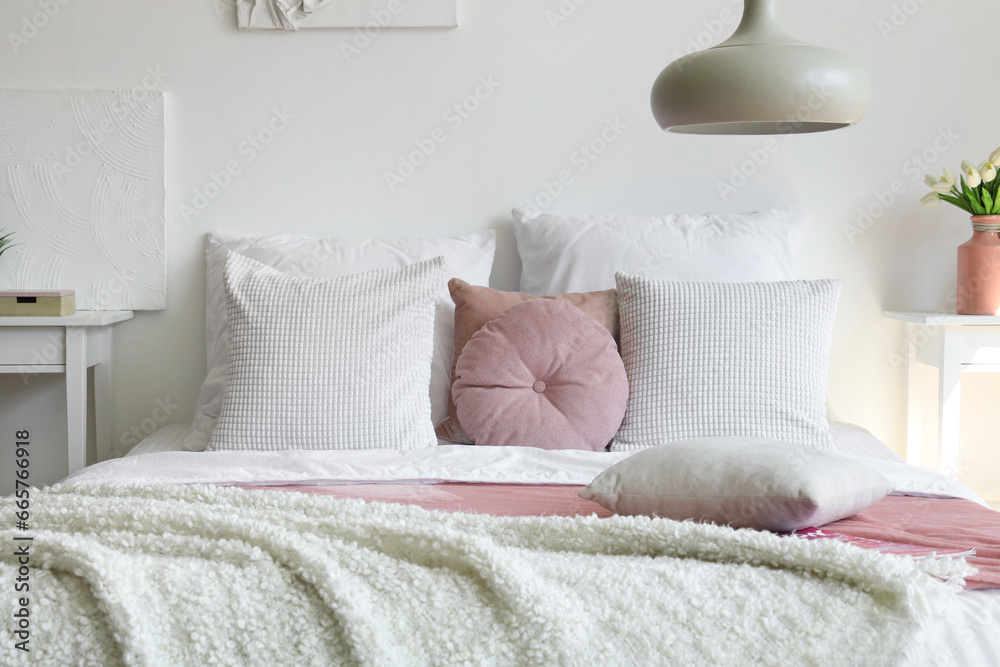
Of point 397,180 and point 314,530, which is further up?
point 397,180

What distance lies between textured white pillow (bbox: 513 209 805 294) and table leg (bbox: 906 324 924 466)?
0.46m

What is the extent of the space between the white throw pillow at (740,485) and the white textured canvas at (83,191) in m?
1.69

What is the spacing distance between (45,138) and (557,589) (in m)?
2.11

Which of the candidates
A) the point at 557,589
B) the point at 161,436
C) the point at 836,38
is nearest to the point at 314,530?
the point at 557,589

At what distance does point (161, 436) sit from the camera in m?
2.15

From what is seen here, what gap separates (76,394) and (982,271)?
7.52 feet

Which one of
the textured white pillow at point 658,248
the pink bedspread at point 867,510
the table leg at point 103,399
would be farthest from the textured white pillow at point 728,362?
Answer: the table leg at point 103,399

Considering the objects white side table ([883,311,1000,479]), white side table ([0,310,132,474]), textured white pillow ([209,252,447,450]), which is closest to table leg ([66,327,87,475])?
white side table ([0,310,132,474])

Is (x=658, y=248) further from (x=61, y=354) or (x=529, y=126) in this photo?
(x=61, y=354)

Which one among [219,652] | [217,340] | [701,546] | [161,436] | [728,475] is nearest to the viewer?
[219,652]

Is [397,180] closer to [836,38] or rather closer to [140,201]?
[140,201]

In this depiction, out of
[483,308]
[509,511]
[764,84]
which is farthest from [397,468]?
[764,84]

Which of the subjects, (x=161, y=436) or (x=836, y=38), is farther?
(x=836, y=38)

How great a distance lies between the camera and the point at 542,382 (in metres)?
1.88
